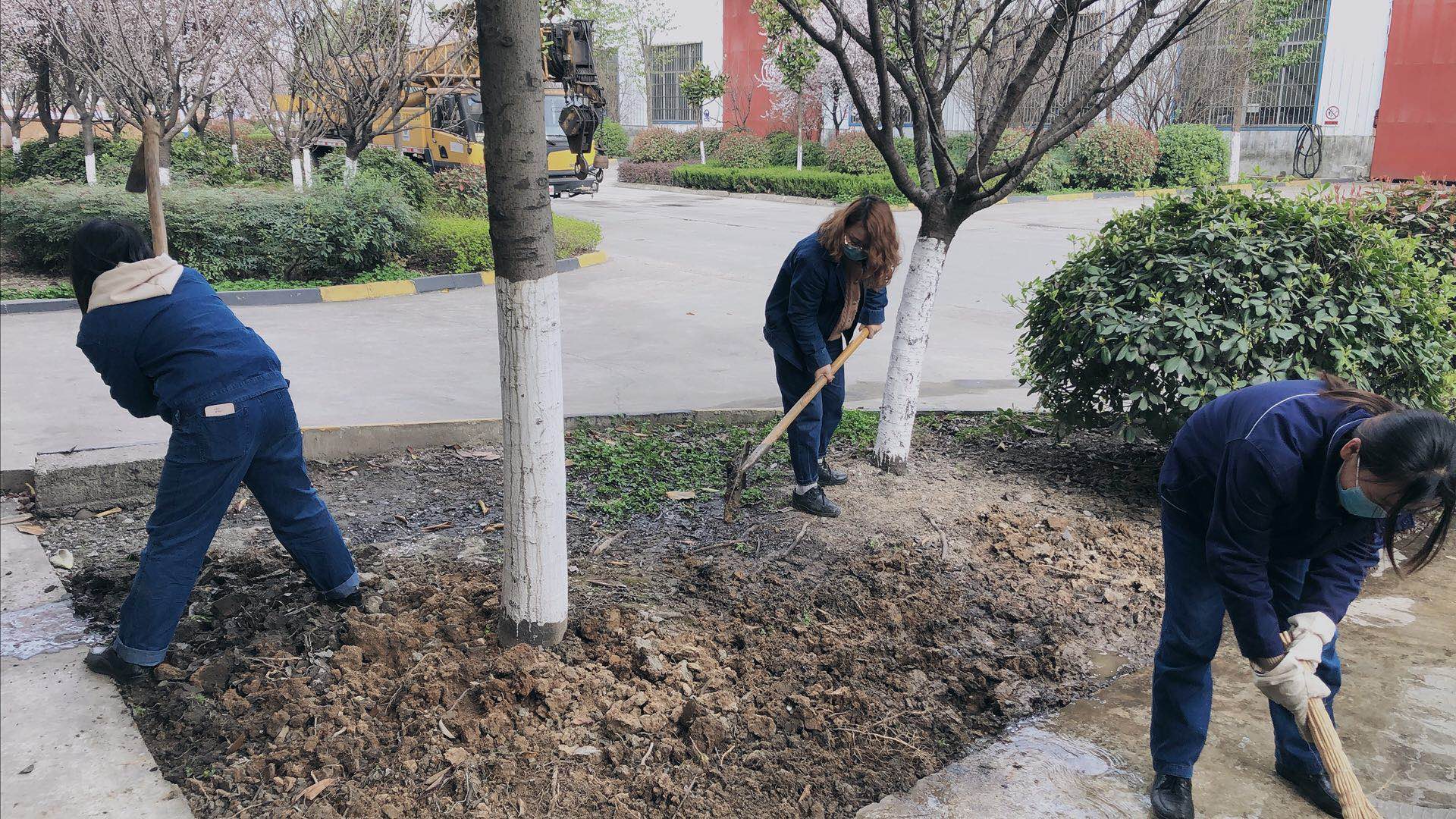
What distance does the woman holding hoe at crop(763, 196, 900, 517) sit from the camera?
4.38 m

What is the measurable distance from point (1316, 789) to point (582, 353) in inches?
249

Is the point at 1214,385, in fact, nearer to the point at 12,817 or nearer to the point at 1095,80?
the point at 1095,80

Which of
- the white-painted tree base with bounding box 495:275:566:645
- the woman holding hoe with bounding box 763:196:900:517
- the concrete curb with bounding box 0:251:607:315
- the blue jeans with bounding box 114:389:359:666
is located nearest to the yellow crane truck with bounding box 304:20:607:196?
the concrete curb with bounding box 0:251:607:315

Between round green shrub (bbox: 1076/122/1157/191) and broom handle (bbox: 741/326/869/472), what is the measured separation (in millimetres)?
23440

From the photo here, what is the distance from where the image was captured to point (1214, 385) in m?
4.47

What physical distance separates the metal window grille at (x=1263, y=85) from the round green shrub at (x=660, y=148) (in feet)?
47.0

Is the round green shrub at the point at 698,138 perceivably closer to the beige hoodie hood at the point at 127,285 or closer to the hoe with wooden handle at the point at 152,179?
the hoe with wooden handle at the point at 152,179

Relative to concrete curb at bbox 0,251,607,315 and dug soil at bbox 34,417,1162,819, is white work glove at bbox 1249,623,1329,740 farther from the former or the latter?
Answer: concrete curb at bbox 0,251,607,315

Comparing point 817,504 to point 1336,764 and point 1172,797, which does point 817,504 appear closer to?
point 1172,797

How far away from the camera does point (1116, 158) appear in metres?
26.0

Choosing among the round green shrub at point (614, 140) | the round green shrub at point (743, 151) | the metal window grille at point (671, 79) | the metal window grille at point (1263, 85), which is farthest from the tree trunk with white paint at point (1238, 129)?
the round green shrub at point (614, 140)

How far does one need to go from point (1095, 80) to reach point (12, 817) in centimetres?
459

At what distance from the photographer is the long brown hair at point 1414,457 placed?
2080 millimetres

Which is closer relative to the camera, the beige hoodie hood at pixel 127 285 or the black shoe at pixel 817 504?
the beige hoodie hood at pixel 127 285
